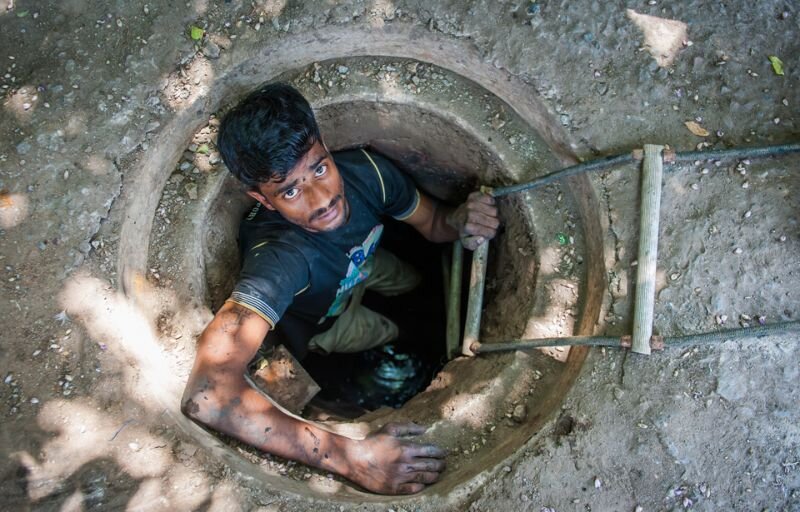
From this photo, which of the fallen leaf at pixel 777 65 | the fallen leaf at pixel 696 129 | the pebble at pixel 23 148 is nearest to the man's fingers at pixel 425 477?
the fallen leaf at pixel 696 129

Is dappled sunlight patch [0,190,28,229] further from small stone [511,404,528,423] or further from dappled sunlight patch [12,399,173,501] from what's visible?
small stone [511,404,528,423]

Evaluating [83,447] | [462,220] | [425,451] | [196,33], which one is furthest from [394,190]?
[83,447]

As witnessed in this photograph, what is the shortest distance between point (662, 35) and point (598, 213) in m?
0.81

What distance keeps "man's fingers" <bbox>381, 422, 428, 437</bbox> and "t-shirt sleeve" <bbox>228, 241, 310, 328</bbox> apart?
2.12 ft

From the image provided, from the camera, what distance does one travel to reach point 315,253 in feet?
8.76

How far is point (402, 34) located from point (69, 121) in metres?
1.44

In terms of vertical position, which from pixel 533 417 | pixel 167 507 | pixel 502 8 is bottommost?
pixel 167 507

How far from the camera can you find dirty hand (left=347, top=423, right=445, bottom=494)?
2.37m

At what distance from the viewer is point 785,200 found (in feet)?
7.60

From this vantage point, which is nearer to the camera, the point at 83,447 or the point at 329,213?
the point at 83,447

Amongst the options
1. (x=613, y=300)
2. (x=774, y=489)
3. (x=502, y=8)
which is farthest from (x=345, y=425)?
(x=502, y=8)

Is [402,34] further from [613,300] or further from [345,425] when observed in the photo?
[345,425]

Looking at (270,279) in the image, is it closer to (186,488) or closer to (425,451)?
(186,488)

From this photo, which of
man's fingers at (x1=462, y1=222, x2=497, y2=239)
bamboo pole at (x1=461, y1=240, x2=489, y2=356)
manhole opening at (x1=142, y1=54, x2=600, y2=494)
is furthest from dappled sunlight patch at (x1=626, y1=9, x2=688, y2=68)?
bamboo pole at (x1=461, y1=240, x2=489, y2=356)
